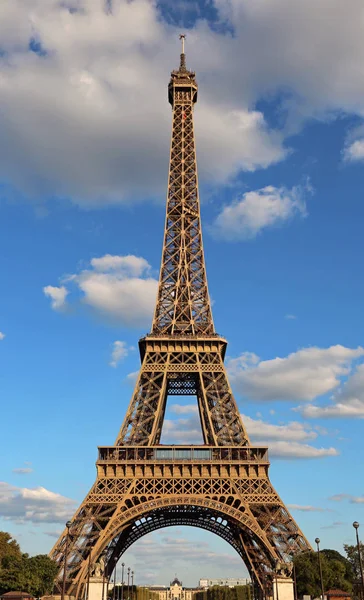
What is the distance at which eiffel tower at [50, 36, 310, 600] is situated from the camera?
55344 millimetres

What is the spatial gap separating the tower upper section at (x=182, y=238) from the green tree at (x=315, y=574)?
2509cm

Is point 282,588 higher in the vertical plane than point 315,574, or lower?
lower

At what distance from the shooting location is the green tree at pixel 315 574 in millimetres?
54531

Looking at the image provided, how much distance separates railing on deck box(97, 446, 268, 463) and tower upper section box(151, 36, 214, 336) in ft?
43.7

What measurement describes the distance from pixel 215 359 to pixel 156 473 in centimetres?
1397

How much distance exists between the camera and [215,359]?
6644 cm

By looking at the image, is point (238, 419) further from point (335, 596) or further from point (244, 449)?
point (335, 596)

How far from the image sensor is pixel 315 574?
5603 centimetres

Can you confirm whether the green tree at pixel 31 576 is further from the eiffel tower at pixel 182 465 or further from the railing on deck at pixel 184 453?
the railing on deck at pixel 184 453

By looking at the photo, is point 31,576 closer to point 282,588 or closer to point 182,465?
point 182,465

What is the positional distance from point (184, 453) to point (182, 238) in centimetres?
2638

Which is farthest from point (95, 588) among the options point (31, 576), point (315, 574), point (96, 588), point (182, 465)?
point (315, 574)

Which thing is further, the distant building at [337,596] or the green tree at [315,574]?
the green tree at [315,574]

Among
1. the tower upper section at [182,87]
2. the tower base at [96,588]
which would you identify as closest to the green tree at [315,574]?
the tower base at [96,588]
